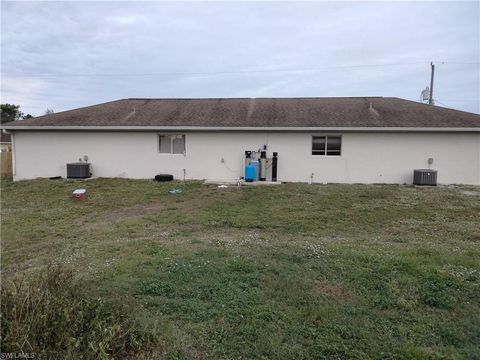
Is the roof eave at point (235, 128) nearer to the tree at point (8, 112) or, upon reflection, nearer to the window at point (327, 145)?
the window at point (327, 145)

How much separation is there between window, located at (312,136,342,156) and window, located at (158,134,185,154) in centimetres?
522

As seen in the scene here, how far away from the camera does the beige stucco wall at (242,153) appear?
11.8m

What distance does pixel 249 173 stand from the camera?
1195 cm

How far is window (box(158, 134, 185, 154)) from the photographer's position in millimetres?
12914

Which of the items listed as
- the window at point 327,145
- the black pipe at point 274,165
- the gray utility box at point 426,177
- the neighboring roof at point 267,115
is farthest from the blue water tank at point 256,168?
the gray utility box at point 426,177

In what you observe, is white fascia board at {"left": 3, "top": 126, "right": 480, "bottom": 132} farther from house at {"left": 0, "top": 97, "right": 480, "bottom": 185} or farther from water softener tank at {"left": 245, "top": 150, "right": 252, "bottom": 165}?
water softener tank at {"left": 245, "top": 150, "right": 252, "bottom": 165}

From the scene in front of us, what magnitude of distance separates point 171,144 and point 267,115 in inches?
163

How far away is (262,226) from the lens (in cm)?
662

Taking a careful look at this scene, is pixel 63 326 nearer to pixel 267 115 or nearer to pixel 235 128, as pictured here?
pixel 235 128

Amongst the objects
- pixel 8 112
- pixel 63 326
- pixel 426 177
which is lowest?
pixel 63 326

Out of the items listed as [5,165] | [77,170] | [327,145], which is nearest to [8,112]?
[5,165]

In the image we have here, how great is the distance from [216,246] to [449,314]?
322cm

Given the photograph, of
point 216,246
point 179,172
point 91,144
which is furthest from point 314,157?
point 91,144

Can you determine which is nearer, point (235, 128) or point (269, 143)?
point (235, 128)
